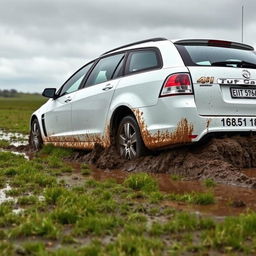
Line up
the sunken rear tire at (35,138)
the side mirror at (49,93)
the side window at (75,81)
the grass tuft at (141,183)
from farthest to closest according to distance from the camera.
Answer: the sunken rear tire at (35,138)
the side mirror at (49,93)
the side window at (75,81)
the grass tuft at (141,183)

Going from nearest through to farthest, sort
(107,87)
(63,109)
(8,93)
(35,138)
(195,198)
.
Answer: (195,198) → (107,87) → (63,109) → (35,138) → (8,93)

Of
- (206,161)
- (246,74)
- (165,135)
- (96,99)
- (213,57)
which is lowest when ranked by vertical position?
(206,161)

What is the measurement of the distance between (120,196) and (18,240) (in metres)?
1.64

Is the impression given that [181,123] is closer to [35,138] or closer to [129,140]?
[129,140]

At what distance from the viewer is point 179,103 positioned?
6055mm

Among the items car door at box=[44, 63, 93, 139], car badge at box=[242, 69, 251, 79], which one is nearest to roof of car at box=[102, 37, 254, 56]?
car badge at box=[242, 69, 251, 79]

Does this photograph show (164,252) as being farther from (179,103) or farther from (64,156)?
(64,156)

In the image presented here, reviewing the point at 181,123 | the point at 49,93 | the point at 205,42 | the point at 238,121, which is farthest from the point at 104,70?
the point at 238,121

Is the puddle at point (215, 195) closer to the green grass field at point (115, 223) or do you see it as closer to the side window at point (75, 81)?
the green grass field at point (115, 223)

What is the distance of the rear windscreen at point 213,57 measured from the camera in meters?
6.36

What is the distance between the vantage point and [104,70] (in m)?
8.01

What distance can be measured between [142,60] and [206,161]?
1.88 metres

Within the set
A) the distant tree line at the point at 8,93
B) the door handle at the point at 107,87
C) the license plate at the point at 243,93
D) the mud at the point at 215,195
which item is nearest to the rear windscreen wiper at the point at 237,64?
the license plate at the point at 243,93

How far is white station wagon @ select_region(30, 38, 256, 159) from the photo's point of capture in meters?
6.09
